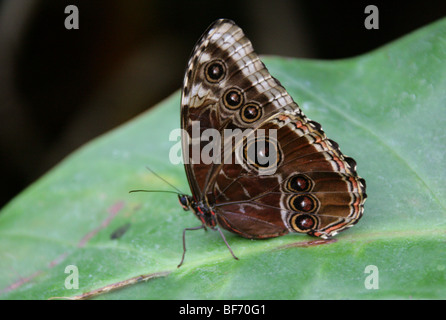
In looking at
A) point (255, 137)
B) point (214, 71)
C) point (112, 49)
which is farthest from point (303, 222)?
point (112, 49)

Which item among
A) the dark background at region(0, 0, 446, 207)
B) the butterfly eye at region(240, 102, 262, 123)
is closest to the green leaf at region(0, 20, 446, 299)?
the butterfly eye at region(240, 102, 262, 123)

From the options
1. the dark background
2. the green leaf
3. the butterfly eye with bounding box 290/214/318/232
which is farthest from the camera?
the dark background

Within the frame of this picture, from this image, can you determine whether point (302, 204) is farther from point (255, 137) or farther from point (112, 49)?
point (112, 49)

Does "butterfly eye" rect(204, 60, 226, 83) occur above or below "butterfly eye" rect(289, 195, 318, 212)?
above

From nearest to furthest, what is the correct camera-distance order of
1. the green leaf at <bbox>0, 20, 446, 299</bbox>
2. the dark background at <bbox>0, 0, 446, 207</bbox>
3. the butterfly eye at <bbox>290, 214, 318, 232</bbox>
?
1. the green leaf at <bbox>0, 20, 446, 299</bbox>
2. the butterfly eye at <bbox>290, 214, 318, 232</bbox>
3. the dark background at <bbox>0, 0, 446, 207</bbox>

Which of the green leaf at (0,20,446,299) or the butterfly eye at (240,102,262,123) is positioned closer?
the green leaf at (0,20,446,299)

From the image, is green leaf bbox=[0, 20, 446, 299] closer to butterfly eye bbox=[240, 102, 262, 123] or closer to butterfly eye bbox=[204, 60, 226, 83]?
butterfly eye bbox=[240, 102, 262, 123]

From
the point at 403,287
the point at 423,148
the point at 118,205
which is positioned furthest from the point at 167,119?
the point at 403,287
